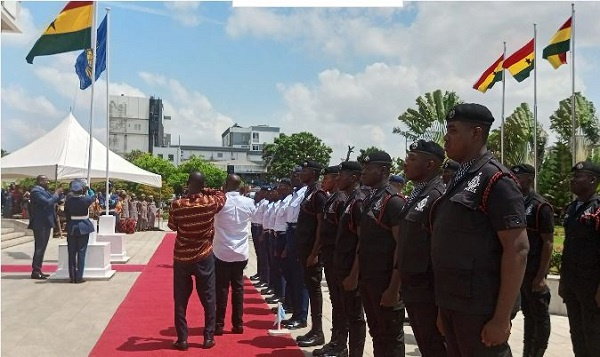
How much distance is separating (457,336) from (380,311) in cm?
133

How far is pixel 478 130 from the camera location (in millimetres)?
2988

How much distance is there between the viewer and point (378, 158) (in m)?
4.70

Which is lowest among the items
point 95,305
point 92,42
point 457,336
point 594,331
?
point 95,305

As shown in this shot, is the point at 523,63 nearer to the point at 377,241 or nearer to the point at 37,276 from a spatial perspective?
the point at 377,241

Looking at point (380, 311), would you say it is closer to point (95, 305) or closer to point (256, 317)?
point (256, 317)

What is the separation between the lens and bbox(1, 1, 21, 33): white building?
8.34 m

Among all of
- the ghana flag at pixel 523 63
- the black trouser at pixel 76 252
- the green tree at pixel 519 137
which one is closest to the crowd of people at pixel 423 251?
the black trouser at pixel 76 252

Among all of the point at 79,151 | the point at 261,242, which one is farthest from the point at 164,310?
the point at 79,151

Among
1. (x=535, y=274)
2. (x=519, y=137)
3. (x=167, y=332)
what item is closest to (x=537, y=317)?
(x=535, y=274)

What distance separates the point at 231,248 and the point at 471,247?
4.36 m

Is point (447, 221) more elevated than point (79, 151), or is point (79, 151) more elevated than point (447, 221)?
point (79, 151)

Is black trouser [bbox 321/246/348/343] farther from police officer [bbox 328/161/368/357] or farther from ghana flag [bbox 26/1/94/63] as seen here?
ghana flag [bbox 26/1/94/63]

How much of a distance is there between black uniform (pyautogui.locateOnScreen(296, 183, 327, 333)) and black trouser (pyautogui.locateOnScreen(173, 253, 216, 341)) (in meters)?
1.09

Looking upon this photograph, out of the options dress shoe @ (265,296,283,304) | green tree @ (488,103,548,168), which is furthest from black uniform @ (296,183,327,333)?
green tree @ (488,103,548,168)
